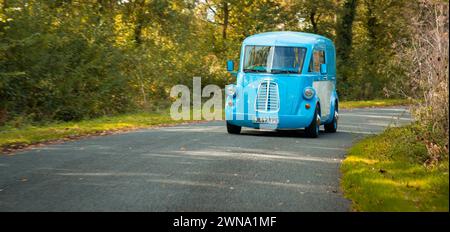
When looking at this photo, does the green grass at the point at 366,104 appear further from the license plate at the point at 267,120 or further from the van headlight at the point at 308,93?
the license plate at the point at 267,120

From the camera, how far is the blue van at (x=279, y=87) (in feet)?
53.3

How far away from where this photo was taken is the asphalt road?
26.1 feet

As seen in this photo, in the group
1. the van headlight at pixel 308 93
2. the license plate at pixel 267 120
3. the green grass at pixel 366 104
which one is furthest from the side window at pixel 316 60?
→ the green grass at pixel 366 104

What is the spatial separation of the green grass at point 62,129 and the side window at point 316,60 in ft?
19.5

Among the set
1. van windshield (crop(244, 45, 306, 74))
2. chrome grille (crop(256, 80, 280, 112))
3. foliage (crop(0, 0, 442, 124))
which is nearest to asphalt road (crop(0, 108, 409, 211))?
chrome grille (crop(256, 80, 280, 112))

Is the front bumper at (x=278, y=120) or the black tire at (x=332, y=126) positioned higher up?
the front bumper at (x=278, y=120)

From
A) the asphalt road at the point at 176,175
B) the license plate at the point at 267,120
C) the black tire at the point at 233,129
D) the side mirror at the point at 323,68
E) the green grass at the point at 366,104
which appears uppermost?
the side mirror at the point at 323,68

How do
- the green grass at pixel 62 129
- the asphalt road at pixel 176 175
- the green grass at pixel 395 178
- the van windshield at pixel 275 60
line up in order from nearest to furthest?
the green grass at pixel 395 178 < the asphalt road at pixel 176 175 < the green grass at pixel 62 129 < the van windshield at pixel 275 60

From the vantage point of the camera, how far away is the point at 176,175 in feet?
32.9

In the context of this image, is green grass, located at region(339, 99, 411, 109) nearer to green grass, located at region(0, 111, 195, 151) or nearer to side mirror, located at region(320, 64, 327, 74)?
green grass, located at region(0, 111, 195, 151)

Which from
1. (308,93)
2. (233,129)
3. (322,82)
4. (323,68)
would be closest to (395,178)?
(308,93)

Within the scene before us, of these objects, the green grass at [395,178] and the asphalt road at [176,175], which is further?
the asphalt road at [176,175]

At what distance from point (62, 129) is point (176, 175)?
850 centimetres

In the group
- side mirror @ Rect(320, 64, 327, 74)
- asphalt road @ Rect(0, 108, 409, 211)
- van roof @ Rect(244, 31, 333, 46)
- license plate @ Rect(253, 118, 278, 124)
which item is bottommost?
asphalt road @ Rect(0, 108, 409, 211)
